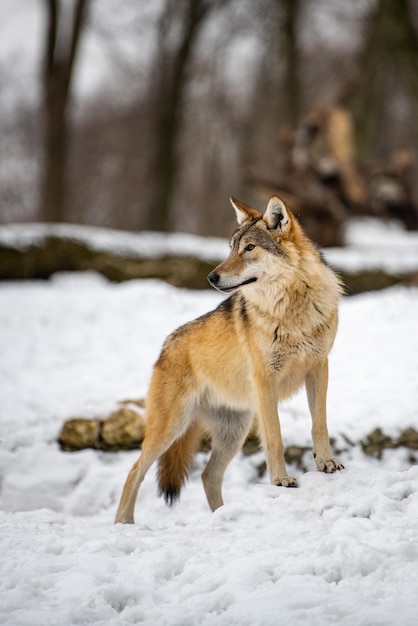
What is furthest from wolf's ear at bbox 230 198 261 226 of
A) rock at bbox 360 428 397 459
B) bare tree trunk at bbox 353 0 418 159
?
bare tree trunk at bbox 353 0 418 159

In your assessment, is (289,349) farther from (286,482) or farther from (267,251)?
(286,482)

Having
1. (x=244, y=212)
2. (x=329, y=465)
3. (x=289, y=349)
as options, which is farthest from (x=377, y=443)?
(x=244, y=212)

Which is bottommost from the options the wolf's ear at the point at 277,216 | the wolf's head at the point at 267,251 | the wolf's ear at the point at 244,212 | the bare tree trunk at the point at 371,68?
the wolf's head at the point at 267,251

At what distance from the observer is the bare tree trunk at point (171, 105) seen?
19.0m

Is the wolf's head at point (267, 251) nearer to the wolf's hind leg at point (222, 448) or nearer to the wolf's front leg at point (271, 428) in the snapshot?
the wolf's front leg at point (271, 428)

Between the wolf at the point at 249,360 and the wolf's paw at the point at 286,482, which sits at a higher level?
the wolf at the point at 249,360

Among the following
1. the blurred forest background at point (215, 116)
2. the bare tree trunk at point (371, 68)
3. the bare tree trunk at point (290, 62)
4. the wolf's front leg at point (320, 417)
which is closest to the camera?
the wolf's front leg at point (320, 417)

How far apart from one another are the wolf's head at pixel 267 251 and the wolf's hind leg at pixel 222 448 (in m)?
1.22

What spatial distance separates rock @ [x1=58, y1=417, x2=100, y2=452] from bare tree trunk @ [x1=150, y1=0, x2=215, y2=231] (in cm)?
1293

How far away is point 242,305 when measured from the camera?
15.9ft

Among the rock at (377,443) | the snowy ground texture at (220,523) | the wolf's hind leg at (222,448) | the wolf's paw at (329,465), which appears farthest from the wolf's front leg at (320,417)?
the rock at (377,443)

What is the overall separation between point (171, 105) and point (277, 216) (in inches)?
609

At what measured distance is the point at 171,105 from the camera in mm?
19125

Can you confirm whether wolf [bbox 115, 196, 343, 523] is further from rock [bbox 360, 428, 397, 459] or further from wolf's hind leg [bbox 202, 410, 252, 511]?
rock [bbox 360, 428, 397, 459]
